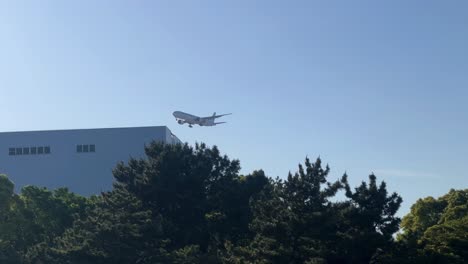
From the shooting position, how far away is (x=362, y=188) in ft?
124

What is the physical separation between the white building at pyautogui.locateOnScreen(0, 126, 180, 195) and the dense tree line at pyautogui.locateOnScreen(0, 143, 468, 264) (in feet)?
102

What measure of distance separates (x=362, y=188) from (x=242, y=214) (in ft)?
36.9

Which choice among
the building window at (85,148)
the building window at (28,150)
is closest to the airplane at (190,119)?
the building window at (85,148)

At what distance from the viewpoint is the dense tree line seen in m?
36.2

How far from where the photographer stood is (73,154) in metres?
88.2

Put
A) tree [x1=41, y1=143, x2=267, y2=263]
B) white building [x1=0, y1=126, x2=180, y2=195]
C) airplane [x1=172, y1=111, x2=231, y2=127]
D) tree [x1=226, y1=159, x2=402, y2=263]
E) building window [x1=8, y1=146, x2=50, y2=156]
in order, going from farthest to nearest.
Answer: airplane [x1=172, y1=111, x2=231, y2=127] → building window [x1=8, y1=146, x2=50, y2=156] → white building [x1=0, y1=126, x2=180, y2=195] → tree [x1=41, y1=143, x2=267, y2=263] → tree [x1=226, y1=159, x2=402, y2=263]

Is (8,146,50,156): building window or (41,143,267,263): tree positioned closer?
(41,143,267,263): tree

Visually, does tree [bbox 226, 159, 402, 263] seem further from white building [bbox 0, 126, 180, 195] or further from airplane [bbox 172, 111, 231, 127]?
airplane [bbox 172, 111, 231, 127]

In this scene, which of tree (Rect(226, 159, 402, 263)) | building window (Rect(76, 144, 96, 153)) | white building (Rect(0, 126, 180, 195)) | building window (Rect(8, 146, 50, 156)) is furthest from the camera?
building window (Rect(8, 146, 50, 156))

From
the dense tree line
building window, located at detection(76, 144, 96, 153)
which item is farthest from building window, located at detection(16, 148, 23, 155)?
the dense tree line

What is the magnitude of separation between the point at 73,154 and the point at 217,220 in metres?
45.2

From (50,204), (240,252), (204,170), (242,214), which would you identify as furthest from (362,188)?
(50,204)

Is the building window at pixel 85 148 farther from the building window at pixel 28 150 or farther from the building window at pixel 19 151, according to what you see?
the building window at pixel 19 151

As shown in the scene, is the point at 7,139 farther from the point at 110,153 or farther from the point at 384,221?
the point at 384,221
